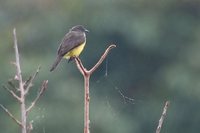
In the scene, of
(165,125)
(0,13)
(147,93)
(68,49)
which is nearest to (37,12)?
(0,13)

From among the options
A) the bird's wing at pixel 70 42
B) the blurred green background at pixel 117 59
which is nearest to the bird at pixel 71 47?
the bird's wing at pixel 70 42

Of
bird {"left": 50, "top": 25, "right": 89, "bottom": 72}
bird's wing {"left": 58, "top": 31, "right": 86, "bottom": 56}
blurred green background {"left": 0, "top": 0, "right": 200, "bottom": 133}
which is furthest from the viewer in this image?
blurred green background {"left": 0, "top": 0, "right": 200, "bottom": 133}

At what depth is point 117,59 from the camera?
928 inches

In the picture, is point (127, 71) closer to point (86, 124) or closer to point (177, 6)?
point (177, 6)

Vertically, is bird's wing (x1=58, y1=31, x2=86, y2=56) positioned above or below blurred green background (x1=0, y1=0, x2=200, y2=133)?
above

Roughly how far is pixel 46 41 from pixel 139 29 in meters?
1.95

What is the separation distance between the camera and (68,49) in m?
9.05

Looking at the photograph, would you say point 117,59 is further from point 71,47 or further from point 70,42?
point 71,47

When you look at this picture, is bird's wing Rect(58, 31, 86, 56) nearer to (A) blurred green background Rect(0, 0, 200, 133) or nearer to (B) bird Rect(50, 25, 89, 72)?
(B) bird Rect(50, 25, 89, 72)

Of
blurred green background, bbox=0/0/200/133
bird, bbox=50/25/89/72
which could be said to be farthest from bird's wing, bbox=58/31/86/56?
blurred green background, bbox=0/0/200/133

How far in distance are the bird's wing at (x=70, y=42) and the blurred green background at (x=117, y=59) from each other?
1001 cm

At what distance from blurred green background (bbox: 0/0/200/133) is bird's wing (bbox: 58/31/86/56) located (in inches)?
394

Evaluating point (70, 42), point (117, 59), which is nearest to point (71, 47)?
point (70, 42)

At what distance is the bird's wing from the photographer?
911cm
